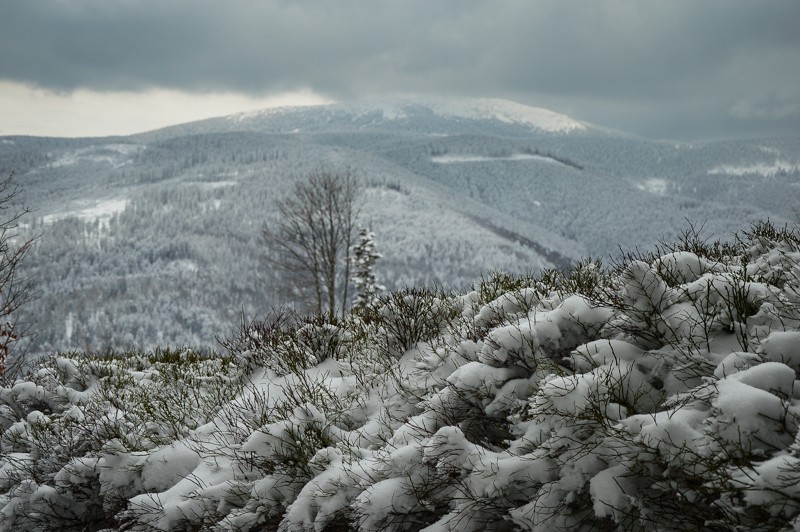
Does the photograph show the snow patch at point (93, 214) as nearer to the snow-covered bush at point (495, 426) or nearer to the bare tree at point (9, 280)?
the bare tree at point (9, 280)

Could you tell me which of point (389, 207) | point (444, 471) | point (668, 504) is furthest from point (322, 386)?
point (389, 207)

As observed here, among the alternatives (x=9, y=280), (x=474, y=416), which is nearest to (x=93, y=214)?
(x=9, y=280)

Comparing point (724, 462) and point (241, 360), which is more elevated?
point (724, 462)

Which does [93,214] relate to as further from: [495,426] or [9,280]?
[495,426]

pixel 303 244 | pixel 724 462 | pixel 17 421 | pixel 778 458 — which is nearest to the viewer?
pixel 778 458

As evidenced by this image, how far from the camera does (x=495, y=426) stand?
3.51 m

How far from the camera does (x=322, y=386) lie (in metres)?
4.96

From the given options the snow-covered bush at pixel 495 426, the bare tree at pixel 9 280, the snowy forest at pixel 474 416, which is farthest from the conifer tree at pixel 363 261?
the snow-covered bush at pixel 495 426

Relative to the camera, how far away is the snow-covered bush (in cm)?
230

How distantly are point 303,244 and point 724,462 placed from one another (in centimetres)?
2421

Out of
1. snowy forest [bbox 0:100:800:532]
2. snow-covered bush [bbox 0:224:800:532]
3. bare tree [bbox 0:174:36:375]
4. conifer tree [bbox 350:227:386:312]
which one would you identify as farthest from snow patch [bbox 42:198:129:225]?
snow-covered bush [bbox 0:224:800:532]

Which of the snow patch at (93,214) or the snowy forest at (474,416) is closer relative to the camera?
the snowy forest at (474,416)

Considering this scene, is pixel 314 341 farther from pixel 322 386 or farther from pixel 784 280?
pixel 784 280

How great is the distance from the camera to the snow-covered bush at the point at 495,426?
2.30 metres
